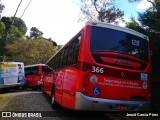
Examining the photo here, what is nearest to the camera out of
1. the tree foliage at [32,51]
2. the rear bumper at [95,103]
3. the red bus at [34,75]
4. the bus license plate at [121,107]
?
the rear bumper at [95,103]

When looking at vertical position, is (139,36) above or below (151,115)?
above

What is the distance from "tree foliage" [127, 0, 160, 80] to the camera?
10.7 m

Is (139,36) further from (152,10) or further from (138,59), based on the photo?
(152,10)

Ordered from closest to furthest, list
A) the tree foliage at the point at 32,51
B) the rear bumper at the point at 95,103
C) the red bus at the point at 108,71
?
the rear bumper at the point at 95,103 → the red bus at the point at 108,71 → the tree foliage at the point at 32,51

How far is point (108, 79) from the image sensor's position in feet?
25.4

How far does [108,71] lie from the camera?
774cm

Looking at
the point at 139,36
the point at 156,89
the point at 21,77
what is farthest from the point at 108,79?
the point at 21,77

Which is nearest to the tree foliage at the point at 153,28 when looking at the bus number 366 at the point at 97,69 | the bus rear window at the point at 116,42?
the bus rear window at the point at 116,42

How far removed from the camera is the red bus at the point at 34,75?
27.5 meters

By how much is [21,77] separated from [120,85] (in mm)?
16036

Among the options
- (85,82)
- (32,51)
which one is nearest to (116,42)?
(85,82)

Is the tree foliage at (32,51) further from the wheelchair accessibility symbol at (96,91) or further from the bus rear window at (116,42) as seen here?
the wheelchair accessibility symbol at (96,91)

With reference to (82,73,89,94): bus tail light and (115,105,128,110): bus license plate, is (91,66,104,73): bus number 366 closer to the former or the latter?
(82,73,89,94): bus tail light

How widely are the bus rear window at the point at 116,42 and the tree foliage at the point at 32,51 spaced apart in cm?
3956
